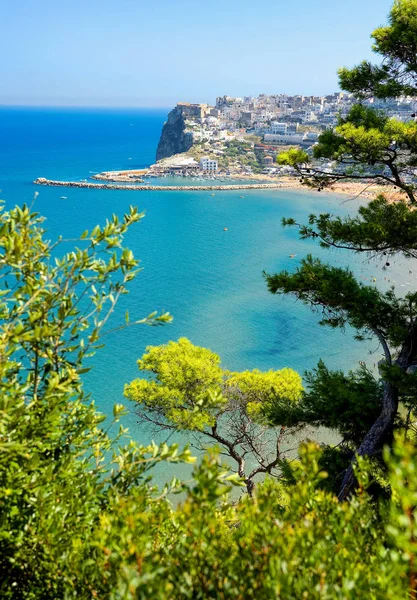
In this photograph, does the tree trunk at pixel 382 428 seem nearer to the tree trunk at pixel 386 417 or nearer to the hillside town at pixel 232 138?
the tree trunk at pixel 386 417

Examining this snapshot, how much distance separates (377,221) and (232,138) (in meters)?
90.6

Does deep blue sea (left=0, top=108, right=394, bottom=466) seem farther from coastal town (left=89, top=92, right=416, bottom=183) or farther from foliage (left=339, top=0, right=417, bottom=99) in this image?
foliage (left=339, top=0, right=417, bottom=99)

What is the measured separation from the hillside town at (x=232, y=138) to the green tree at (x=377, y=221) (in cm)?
4976

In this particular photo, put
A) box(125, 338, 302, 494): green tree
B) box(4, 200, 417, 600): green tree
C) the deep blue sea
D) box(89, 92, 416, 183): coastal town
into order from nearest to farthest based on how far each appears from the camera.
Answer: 1. box(4, 200, 417, 600): green tree
2. box(125, 338, 302, 494): green tree
3. the deep blue sea
4. box(89, 92, 416, 183): coastal town

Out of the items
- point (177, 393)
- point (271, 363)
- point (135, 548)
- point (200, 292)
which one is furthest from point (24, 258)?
point (200, 292)

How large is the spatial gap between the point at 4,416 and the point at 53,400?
0.50 metres

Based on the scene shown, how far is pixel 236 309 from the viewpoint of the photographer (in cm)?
2659

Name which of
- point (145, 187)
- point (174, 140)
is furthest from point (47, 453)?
point (174, 140)

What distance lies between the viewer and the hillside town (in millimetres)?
75250

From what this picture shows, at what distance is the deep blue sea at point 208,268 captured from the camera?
21.3m

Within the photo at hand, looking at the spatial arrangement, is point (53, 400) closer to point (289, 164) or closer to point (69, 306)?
point (69, 306)

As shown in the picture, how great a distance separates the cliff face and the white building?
44.2ft

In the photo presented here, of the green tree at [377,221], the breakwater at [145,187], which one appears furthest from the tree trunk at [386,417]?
the breakwater at [145,187]

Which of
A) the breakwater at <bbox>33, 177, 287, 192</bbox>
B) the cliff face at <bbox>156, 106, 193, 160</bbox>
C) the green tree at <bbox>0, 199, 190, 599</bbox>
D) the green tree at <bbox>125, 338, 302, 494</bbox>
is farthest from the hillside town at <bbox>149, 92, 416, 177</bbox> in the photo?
the green tree at <bbox>0, 199, 190, 599</bbox>
